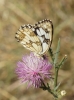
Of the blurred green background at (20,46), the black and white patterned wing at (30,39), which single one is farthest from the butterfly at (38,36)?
the blurred green background at (20,46)

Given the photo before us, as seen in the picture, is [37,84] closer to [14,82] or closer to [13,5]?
[14,82]

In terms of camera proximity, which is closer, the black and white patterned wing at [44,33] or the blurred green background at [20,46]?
the black and white patterned wing at [44,33]

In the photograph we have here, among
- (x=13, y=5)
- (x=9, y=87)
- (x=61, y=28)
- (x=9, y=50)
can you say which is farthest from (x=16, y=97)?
(x=13, y=5)

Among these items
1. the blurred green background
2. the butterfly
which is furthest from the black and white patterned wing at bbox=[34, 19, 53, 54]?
the blurred green background

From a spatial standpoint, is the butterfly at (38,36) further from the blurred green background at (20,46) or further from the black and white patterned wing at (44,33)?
the blurred green background at (20,46)

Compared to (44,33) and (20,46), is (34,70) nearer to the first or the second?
(44,33)

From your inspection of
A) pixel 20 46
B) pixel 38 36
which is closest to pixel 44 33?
pixel 38 36
